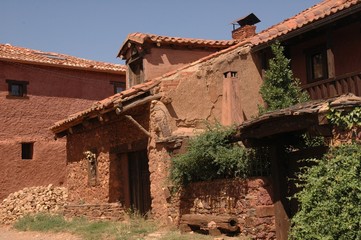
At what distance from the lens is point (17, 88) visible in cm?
2088

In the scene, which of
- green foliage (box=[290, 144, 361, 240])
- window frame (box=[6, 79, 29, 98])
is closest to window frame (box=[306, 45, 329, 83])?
green foliage (box=[290, 144, 361, 240])

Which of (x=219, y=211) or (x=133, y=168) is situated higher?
(x=133, y=168)

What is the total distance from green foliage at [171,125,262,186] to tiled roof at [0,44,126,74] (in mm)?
11978

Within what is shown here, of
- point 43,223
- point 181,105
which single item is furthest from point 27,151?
point 181,105

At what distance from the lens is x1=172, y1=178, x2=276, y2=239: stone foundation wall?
27.8 ft

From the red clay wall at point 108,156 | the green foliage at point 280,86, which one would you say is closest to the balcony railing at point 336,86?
the green foliage at point 280,86

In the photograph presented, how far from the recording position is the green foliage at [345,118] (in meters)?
6.55

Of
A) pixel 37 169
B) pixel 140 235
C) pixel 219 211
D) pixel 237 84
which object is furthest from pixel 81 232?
pixel 37 169

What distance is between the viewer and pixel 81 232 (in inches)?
463

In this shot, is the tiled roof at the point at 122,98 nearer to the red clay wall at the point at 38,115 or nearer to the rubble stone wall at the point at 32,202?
the rubble stone wall at the point at 32,202

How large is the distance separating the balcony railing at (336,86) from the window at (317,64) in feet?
2.82

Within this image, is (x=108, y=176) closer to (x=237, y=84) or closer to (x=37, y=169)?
(x=237, y=84)

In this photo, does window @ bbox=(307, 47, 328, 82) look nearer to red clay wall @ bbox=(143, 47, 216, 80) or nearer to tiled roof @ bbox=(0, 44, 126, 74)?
red clay wall @ bbox=(143, 47, 216, 80)

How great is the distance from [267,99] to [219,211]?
420cm
